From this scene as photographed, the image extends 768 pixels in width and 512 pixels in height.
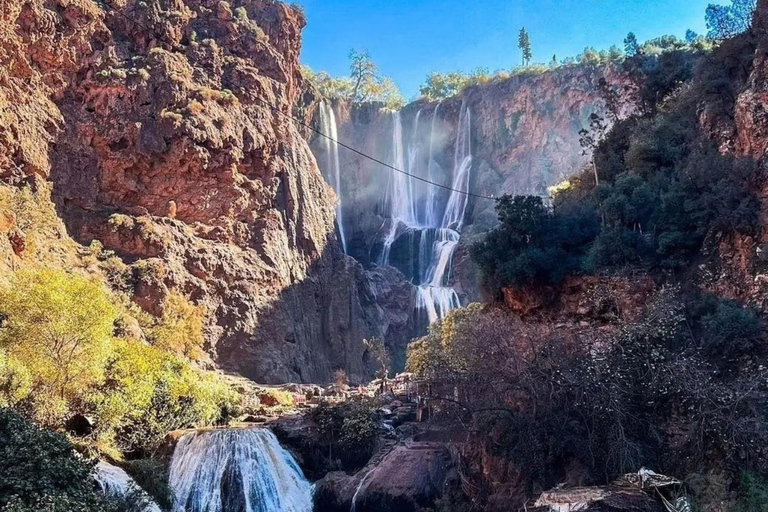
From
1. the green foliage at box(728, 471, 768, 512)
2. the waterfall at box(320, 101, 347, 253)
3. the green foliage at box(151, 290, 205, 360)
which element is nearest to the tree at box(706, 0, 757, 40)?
the green foliage at box(728, 471, 768, 512)

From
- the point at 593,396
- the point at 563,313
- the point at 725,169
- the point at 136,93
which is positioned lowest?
the point at 593,396

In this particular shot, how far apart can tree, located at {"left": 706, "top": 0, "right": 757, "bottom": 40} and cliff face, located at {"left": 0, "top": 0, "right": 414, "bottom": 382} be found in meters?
24.8

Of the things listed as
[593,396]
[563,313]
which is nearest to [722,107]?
[563,313]

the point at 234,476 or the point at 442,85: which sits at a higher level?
the point at 442,85

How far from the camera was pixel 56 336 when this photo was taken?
15891 millimetres

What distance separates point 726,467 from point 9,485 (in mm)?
Answer: 12577

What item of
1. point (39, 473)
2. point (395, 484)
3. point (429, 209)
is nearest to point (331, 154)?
point (429, 209)

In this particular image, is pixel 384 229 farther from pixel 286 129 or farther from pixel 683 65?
pixel 683 65

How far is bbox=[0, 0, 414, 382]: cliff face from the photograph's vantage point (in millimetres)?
28438

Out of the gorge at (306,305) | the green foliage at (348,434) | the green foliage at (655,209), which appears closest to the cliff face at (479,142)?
the gorge at (306,305)

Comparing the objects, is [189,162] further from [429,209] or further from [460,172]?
[460,172]

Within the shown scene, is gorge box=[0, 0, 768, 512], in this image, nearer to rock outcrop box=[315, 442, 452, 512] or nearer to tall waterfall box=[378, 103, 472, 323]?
Result: rock outcrop box=[315, 442, 452, 512]

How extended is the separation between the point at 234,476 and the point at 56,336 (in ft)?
22.1

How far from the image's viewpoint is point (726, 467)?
36.3 ft
